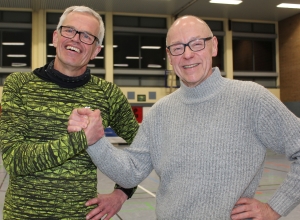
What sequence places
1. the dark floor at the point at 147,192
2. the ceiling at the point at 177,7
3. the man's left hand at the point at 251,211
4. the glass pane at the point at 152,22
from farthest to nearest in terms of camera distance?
1. the glass pane at the point at 152,22
2. the ceiling at the point at 177,7
3. the dark floor at the point at 147,192
4. the man's left hand at the point at 251,211

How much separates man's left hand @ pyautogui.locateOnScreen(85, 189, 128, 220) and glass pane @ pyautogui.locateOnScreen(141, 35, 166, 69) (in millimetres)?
15020

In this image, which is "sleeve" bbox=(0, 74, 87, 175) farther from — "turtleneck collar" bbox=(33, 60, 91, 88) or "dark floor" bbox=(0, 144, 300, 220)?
"dark floor" bbox=(0, 144, 300, 220)

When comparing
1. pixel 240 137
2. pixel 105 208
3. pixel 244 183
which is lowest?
pixel 105 208

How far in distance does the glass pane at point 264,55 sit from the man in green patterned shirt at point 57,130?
1767 cm

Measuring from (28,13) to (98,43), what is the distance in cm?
1499

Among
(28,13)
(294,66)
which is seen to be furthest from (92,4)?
(294,66)

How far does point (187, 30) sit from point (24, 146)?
105 centimetres

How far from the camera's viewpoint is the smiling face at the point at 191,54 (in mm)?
1860

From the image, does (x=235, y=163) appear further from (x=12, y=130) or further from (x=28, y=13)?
(x=28, y=13)

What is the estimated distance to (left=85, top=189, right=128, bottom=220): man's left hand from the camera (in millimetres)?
2035

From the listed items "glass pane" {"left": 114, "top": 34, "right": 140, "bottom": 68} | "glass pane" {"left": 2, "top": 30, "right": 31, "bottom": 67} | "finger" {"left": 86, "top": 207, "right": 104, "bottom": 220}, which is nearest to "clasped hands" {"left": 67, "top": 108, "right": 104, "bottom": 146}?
"finger" {"left": 86, "top": 207, "right": 104, "bottom": 220}

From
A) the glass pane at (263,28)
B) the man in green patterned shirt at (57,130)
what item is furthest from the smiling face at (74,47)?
the glass pane at (263,28)

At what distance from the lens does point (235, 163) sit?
1.72 m

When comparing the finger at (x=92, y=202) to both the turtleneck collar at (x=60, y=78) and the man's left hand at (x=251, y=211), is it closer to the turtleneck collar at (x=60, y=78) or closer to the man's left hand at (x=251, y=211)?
the turtleneck collar at (x=60, y=78)
